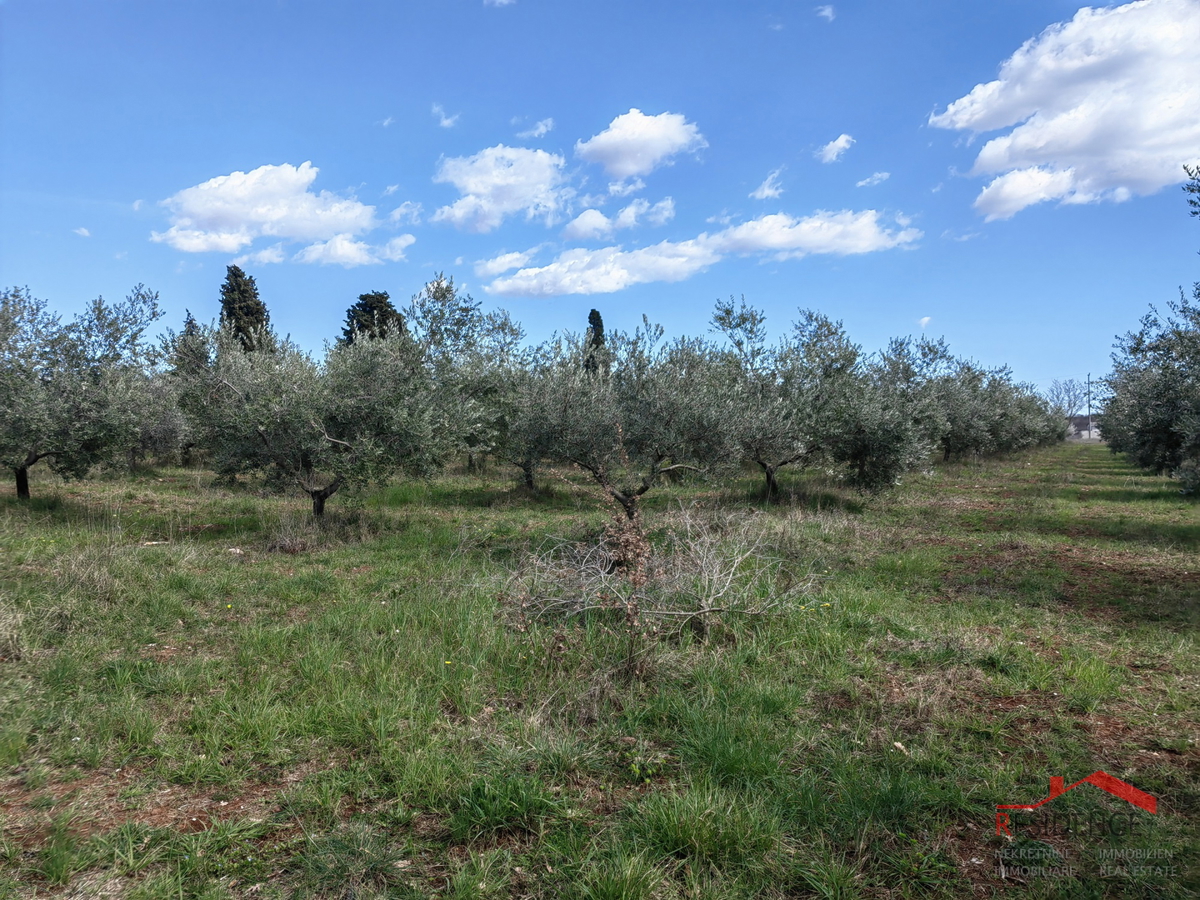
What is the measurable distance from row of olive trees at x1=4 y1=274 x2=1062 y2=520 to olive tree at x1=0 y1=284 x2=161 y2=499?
3 cm

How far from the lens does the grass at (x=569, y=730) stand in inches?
126

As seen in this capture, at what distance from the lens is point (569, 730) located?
4.41 m

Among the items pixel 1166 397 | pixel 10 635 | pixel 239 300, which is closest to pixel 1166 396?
pixel 1166 397

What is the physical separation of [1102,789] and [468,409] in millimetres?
11269

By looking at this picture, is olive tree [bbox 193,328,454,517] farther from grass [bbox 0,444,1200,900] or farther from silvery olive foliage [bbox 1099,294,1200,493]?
silvery olive foliage [bbox 1099,294,1200,493]

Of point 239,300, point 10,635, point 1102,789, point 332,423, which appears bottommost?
point 1102,789

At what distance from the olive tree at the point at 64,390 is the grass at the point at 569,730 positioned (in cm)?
408

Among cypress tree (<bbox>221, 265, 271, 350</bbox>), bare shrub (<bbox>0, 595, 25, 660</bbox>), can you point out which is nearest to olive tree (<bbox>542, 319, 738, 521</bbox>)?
bare shrub (<bbox>0, 595, 25, 660</bbox>)

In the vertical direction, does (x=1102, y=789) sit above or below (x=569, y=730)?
below

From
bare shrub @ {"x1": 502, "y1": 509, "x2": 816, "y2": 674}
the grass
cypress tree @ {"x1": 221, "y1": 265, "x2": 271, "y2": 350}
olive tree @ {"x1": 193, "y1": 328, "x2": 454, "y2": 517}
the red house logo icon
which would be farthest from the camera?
cypress tree @ {"x1": 221, "y1": 265, "x2": 271, "y2": 350}

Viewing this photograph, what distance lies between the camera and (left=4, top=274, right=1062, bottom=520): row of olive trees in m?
11.8

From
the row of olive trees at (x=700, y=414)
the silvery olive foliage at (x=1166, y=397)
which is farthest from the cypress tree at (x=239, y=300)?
the silvery olive foliage at (x=1166, y=397)

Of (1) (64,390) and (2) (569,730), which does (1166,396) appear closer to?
(2) (569,730)

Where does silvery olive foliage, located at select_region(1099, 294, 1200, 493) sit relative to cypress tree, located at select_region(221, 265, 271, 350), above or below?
below
